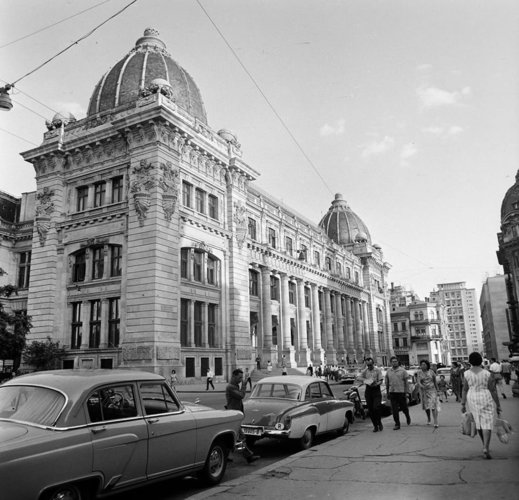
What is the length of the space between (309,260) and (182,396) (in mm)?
34001

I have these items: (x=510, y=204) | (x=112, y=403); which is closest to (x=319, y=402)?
(x=112, y=403)

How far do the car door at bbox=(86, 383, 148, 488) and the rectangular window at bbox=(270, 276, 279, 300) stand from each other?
4225 cm

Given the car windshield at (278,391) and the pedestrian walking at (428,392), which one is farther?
the pedestrian walking at (428,392)

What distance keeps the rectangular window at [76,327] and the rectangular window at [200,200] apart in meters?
10.7

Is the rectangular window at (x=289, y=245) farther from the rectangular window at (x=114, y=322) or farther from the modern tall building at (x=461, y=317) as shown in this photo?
the modern tall building at (x=461, y=317)

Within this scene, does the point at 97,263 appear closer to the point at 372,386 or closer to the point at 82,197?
the point at 82,197

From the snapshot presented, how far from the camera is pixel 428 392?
43.5ft

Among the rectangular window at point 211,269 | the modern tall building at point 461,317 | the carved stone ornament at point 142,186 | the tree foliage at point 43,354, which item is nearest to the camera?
the carved stone ornament at point 142,186

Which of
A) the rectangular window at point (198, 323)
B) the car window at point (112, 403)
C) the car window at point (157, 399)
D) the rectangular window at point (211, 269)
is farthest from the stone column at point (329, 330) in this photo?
the car window at point (112, 403)

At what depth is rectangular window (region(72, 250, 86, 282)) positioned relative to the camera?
3403 cm

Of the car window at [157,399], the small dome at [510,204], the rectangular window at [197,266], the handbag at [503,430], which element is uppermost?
the small dome at [510,204]

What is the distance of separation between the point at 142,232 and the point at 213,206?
799 cm

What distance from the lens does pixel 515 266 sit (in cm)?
5297

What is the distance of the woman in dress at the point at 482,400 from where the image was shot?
27.5 ft
